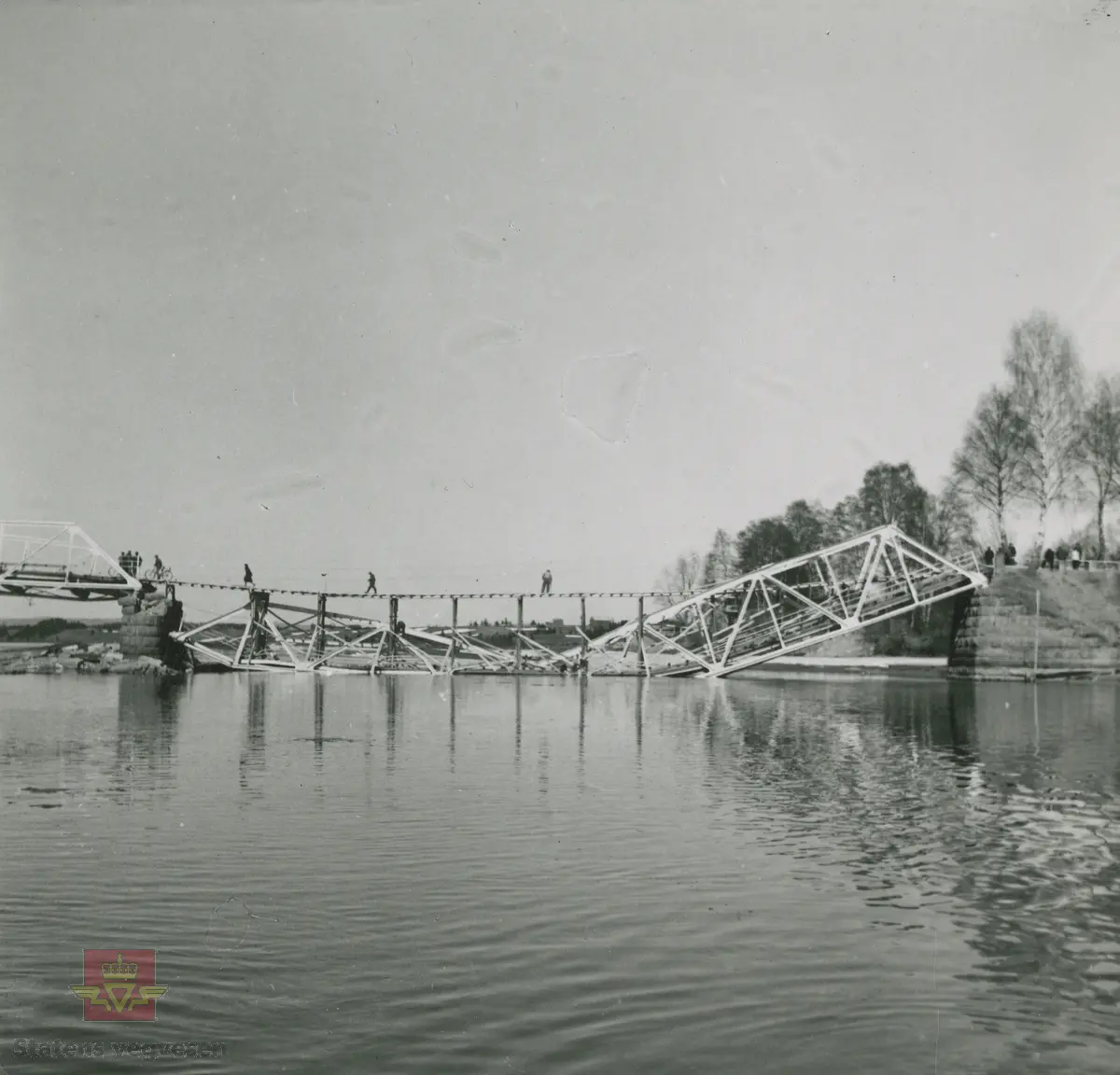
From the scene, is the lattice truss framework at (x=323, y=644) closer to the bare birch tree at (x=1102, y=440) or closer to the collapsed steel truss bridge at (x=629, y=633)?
the collapsed steel truss bridge at (x=629, y=633)

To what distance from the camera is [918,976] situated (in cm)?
827

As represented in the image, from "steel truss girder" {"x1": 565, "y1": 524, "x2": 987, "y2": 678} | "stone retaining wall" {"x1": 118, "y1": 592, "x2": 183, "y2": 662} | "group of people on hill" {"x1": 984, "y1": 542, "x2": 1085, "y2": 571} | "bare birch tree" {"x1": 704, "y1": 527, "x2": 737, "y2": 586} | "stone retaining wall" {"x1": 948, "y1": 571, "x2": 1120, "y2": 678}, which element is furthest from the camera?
"bare birch tree" {"x1": 704, "y1": 527, "x2": 737, "y2": 586}

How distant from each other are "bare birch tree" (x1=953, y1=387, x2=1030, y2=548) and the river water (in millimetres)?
35943

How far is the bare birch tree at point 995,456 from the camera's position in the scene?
5519cm

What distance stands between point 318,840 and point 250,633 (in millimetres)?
51820

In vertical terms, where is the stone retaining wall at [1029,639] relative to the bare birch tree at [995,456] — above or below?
below

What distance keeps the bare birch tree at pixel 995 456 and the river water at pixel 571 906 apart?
3594cm

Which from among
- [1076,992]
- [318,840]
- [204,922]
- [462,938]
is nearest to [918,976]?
[1076,992]

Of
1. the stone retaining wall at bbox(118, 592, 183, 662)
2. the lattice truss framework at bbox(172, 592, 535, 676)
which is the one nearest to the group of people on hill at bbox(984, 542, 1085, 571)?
the lattice truss framework at bbox(172, 592, 535, 676)

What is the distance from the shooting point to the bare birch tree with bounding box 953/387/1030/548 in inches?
2173

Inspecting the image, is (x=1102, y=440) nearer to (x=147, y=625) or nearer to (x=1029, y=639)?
(x=1029, y=639)

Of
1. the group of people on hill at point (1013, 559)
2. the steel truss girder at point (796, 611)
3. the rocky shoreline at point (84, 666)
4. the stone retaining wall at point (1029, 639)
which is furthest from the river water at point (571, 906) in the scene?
the rocky shoreline at point (84, 666)

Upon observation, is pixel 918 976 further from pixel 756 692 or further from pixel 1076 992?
pixel 756 692

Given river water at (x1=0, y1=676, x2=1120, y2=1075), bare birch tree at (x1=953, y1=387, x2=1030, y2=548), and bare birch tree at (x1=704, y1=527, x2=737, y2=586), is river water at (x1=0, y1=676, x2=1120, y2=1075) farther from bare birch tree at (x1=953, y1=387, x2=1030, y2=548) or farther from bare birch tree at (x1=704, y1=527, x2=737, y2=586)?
bare birch tree at (x1=704, y1=527, x2=737, y2=586)
